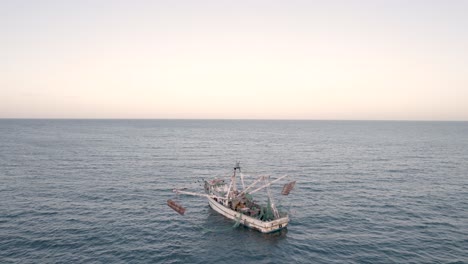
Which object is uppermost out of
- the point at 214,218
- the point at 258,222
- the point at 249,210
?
the point at 249,210

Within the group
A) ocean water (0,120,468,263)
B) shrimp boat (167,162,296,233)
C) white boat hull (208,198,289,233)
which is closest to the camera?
ocean water (0,120,468,263)

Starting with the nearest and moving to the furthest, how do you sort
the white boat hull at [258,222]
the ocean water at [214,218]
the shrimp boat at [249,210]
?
1. the ocean water at [214,218]
2. the white boat hull at [258,222]
3. the shrimp boat at [249,210]

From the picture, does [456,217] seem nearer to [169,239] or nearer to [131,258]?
[169,239]

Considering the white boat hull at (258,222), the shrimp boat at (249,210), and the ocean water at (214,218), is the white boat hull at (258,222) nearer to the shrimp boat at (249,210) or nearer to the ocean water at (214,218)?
the shrimp boat at (249,210)

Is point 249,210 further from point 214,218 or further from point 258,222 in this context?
point 214,218

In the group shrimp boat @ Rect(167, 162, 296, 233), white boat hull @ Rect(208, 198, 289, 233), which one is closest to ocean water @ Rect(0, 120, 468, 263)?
white boat hull @ Rect(208, 198, 289, 233)

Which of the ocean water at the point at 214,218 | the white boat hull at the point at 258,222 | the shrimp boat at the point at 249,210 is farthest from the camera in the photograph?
the shrimp boat at the point at 249,210

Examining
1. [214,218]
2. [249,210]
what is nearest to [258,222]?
[249,210]

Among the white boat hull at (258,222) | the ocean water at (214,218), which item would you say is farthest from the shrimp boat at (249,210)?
the ocean water at (214,218)

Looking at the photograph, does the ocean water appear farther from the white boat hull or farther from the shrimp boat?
the shrimp boat

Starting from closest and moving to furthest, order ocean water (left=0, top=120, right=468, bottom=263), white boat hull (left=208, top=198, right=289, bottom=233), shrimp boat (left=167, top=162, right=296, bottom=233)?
ocean water (left=0, top=120, right=468, bottom=263)
white boat hull (left=208, top=198, right=289, bottom=233)
shrimp boat (left=167, top=162, right=296, bottom=233)

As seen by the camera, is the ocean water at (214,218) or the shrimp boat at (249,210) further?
the shrimp boat at (249,210)
